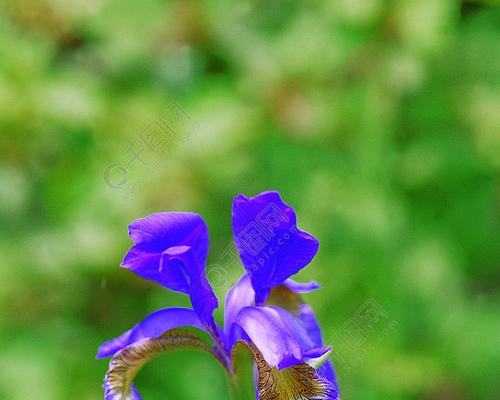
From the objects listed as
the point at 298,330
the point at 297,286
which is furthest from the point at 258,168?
the point at 298,330

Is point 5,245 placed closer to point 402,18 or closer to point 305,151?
point 305,151

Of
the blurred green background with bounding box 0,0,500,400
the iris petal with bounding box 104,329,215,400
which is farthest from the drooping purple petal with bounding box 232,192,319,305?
the blurred green background with bounding box 0,0,500,400

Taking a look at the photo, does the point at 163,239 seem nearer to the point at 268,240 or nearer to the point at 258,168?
the point at 268,240

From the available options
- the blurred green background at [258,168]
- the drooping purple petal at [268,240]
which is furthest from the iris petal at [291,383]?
the blurred green background at [258,168]

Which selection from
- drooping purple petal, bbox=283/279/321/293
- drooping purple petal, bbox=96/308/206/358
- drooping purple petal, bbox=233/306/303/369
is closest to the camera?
drooping purple petal, bbox=233/306/303/369

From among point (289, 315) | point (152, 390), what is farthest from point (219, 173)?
point (289, 315)

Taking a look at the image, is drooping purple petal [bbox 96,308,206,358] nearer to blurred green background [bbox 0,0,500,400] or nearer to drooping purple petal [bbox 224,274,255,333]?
drooping purple petal [bbox 224,274,255,333]

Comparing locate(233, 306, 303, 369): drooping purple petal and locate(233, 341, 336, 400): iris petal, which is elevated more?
locate(233, 306, 303, 369): drooping purple petal
